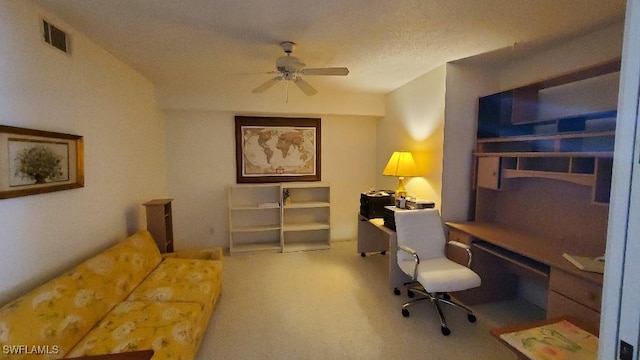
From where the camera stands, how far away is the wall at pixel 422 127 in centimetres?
303

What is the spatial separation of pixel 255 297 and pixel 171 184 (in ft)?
7.62

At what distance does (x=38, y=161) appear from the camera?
175 centimetres

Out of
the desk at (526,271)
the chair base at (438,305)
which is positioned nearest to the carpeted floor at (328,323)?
the chair base at (438,305)

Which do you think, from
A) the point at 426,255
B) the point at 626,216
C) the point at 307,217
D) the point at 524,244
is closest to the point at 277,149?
the point at 307,217

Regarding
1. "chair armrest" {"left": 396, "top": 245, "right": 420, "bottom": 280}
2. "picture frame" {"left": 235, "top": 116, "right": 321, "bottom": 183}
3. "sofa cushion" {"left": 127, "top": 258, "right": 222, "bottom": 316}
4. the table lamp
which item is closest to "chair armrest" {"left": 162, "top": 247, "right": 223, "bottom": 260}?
"sofa cushion" {"left": 127, "top": 258, "right": 222, "bottom": 316}

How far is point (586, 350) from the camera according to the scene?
53.0 inches

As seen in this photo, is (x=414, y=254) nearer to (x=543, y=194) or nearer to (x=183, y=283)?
(x=543, y=194)

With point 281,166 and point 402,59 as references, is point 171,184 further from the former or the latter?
point 402,59

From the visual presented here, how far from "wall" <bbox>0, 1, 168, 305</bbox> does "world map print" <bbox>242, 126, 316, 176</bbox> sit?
1407 mm

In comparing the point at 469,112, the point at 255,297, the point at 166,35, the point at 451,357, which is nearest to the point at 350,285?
the point at 255,297

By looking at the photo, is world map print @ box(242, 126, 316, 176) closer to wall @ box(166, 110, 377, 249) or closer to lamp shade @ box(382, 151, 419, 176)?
wall @ box(166, 110, 377, 249)

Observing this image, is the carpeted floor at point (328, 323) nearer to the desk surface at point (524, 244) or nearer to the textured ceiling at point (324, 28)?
the desk surface at point (524, 244)

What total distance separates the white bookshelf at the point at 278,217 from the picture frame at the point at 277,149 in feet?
0.66

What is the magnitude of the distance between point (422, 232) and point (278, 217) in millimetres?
2418
